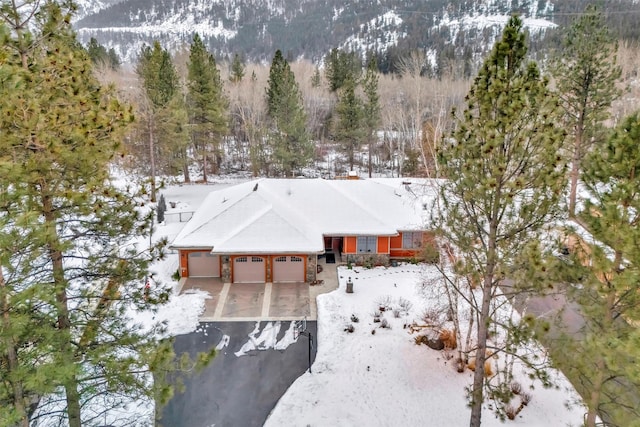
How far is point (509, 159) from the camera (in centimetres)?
850

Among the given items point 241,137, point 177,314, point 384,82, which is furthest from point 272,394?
point 384,82

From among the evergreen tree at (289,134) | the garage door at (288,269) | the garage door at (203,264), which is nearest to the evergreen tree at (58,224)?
the garage door at (288,269)

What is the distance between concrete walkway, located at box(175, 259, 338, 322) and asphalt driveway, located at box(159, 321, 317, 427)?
70 centimetres

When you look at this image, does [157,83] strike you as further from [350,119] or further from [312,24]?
[312,24]

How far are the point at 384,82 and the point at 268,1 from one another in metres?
148

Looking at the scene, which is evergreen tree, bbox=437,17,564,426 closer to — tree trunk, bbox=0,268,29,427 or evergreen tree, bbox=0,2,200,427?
evergreen tree, bbox=0,2,200,427

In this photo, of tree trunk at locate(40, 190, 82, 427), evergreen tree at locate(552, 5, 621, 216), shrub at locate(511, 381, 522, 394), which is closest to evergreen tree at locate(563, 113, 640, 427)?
shrub at locate(511, 381, 522, 394)

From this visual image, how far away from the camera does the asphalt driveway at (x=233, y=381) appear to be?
11.5m

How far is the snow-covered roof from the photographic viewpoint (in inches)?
740

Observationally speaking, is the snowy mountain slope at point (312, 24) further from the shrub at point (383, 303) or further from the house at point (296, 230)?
the shrub at point (383, 303)

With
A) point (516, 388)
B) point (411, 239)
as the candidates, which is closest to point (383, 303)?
point (411, 239)

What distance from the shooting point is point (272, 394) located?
40.6 feet

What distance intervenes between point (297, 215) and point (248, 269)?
3565 millimetres

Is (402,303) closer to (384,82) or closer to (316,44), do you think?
(384,82)
